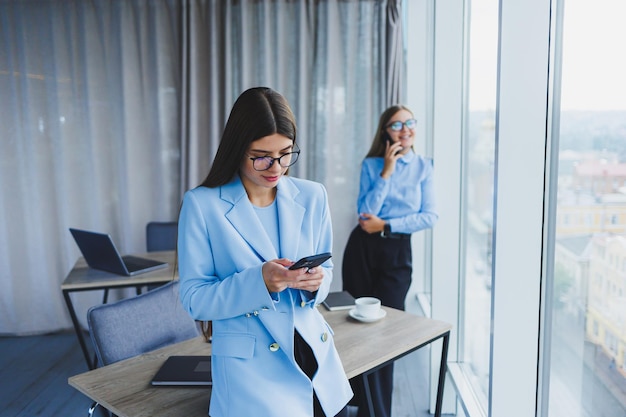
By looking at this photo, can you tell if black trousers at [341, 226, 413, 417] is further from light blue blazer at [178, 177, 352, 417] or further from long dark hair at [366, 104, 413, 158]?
light blue blazer at [178, 177, 352, 417]

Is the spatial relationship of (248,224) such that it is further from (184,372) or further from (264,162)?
(184,372)

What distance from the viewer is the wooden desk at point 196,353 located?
1.53m

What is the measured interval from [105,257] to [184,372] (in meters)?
1.58

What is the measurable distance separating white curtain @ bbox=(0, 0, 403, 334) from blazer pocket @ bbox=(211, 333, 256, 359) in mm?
3155

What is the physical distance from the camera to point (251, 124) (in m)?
1.42

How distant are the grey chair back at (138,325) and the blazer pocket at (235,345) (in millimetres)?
702

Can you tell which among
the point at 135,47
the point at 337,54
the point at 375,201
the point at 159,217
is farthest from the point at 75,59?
the point at 375,201

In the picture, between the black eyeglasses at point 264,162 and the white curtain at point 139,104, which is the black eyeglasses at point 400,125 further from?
the black eyeglasses at point 264,162

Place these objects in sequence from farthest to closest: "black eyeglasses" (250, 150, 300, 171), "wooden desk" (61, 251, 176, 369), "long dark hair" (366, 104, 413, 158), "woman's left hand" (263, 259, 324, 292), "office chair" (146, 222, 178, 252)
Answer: "office chair" (146, 222, 178, 252) → "long dark hair" (366, 104, 413, 158) → "wooden desk" (61, 251, 176, 369) → "black eyeglasses" (250, 150, 300, 171) → "woman's left hand" (263, 259, 324, 292)

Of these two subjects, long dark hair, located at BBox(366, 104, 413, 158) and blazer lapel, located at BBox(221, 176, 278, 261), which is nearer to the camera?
blazer lapel, located at BBox(221, 176, 278, 261)

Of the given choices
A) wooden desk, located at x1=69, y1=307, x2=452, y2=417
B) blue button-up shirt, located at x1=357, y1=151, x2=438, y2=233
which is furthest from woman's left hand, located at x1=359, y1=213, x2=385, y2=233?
wooden desk, located at x1=69, y1=307, x2=452, y2=417

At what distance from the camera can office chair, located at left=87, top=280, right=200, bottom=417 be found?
75.5 inches

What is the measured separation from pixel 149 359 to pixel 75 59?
3434 mm

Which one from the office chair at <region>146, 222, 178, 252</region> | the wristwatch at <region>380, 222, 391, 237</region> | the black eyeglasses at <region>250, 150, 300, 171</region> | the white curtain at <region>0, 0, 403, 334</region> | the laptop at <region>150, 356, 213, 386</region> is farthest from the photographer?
the white curtain at <region>0, 0, 403, 334</region>
